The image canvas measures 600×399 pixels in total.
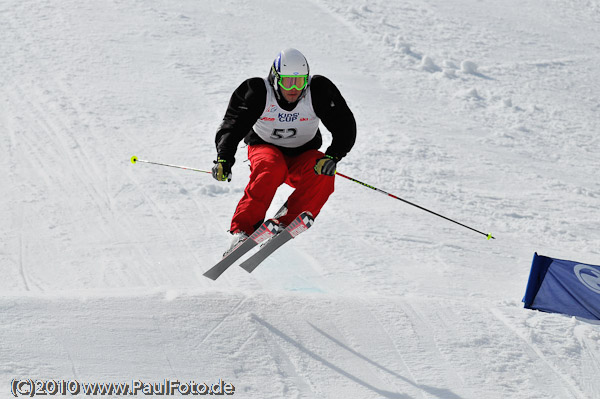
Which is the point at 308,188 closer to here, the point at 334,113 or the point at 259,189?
the point at 259,189

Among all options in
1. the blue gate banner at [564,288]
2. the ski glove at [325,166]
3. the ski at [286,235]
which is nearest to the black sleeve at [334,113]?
the ski glove at [325,166]

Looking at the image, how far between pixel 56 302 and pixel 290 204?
1.89 m

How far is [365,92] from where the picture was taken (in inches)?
469

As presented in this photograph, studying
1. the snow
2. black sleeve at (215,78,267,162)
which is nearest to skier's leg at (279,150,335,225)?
black sleeve at (215,78,267,162)

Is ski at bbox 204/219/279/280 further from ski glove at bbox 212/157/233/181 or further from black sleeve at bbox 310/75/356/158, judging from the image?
black sleeve at bbox 310/75/356/158

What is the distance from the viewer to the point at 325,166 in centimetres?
543

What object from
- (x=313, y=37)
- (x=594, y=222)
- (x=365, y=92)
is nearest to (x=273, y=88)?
(x=594, y=222)

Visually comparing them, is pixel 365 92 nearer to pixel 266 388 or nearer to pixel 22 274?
pixel 22 274

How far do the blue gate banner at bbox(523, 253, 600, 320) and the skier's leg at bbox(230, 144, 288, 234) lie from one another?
2202 mm

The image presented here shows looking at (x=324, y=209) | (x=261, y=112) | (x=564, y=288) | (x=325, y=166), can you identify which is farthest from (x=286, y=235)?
(x=324, y=209)

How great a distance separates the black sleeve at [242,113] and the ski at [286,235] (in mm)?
683

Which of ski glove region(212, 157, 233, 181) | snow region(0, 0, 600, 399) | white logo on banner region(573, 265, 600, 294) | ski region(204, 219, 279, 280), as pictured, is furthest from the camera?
white logo on banner region(573, 265, 600, 294)

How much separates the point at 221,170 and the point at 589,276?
10.1 ft

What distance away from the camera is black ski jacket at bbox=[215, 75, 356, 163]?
17.9ft
